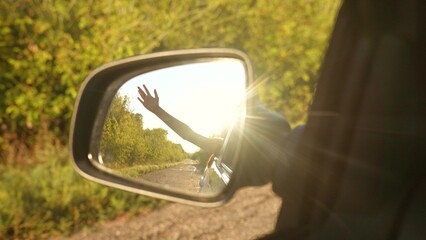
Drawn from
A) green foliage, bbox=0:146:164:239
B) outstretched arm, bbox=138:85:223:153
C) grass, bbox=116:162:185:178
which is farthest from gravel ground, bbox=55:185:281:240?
outstretched arm, bbox=138:85:223:153

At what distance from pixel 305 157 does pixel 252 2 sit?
210 inches

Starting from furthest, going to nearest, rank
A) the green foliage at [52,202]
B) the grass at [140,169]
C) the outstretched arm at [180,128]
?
the green foliage at [52,202], the grass at [140,169], the outstretched arm at [180,128]

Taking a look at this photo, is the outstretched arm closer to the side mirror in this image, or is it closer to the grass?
the side mirror

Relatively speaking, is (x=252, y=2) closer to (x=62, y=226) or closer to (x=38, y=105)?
(x=38, y=105)

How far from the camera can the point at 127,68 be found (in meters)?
2.08

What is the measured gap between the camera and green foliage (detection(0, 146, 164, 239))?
469cm

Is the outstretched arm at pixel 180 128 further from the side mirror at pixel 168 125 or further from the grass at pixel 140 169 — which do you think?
the grass at pixel 140 169

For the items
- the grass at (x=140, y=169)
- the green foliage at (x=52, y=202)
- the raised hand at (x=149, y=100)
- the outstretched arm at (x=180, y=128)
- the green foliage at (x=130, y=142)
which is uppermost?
the raised hand at (x=149, y=100)

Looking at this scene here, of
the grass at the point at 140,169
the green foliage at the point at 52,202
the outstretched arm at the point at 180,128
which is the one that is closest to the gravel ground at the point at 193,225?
the green foliage at the point at 52,202

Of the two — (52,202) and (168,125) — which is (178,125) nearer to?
(168,125)

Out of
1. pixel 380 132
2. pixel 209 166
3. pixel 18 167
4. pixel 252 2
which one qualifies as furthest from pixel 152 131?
pixel 252 2

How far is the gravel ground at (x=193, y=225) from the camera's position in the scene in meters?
4.72

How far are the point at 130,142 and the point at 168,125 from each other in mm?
240

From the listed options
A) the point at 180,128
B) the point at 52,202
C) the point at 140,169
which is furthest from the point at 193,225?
the point at 180,128
